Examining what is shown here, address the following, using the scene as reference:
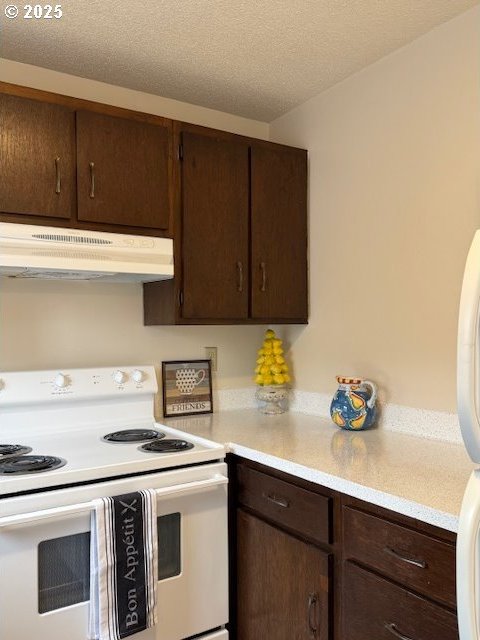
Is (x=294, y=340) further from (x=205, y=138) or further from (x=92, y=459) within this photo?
(x=92, y=459)

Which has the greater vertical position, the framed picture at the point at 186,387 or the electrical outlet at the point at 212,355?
the electrical outlet at the point at 212,355

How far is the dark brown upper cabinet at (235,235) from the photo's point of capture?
2281mm

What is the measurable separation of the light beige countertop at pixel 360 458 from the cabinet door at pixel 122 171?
885 millimetres

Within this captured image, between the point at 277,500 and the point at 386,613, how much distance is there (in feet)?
1.61

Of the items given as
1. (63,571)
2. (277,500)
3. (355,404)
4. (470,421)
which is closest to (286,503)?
(277,500)

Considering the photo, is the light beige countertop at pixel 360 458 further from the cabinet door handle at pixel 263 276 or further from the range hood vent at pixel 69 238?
the range hood vent at pixel 69 238

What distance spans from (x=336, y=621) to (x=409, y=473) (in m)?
0.47

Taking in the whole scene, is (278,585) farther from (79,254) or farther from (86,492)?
(79,254)

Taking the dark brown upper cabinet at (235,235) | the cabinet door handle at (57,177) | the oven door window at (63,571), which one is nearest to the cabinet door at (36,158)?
the cabinet door handle at (57,177)

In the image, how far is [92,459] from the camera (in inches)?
70.2

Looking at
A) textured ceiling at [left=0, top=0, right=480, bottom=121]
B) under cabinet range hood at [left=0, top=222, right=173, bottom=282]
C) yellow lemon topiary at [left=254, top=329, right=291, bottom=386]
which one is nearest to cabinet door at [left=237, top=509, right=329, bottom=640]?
yellow lemon topiary at [left=254, top=329, right=291, bottom=386]

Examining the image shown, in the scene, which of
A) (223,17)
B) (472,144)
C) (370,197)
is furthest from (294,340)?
(223,17)

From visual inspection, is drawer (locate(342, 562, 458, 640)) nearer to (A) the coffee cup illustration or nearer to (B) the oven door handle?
(B) the oven door handle

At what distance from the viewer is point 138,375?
2.36 meters
